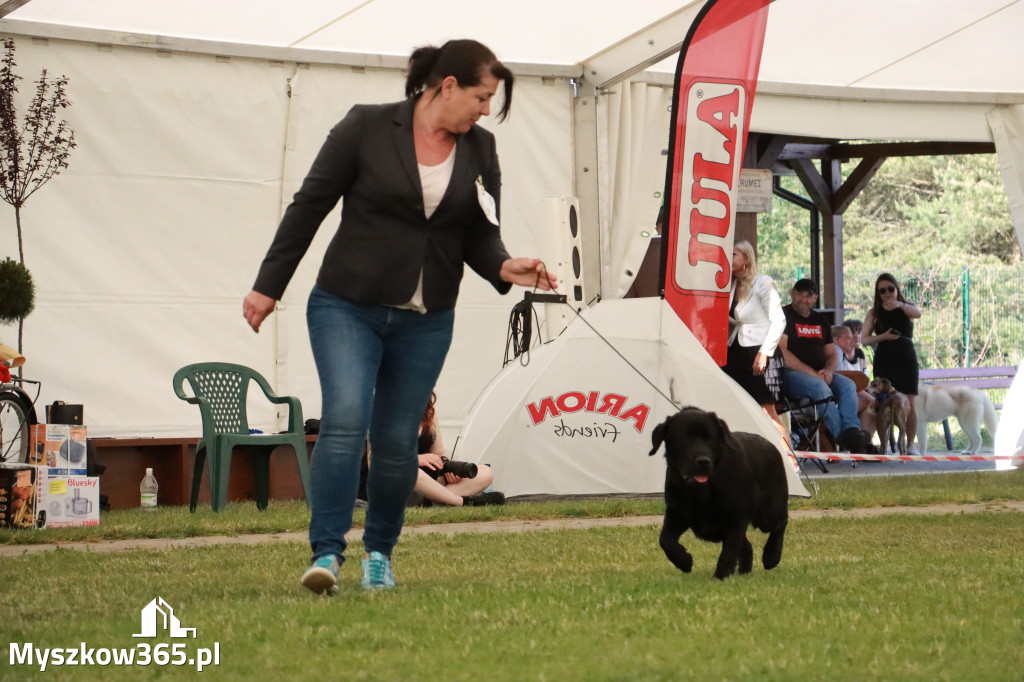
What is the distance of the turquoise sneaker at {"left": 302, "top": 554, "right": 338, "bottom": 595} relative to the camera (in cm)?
367

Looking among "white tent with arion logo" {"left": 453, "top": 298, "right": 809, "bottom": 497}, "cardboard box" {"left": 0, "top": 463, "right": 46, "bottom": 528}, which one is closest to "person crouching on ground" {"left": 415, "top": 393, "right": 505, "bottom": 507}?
"white tent with arion logo" {"left": 453, "top": 298, "right": 809, "bottom": 497}

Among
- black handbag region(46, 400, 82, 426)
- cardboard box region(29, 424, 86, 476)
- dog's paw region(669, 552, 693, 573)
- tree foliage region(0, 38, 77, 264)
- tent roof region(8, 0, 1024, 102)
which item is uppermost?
tent roof region(8, 0, 1024, 102)

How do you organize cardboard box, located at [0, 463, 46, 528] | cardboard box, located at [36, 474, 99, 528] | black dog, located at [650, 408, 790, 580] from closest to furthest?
black dog, located at [650, 408, 790, 580], cardboard box, located at [0, 463, 46, 528], cardboard box, located at [36, 474, 99, 528]

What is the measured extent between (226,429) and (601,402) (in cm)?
250

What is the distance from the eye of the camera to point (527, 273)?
3.84 metres

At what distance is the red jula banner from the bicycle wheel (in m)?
4.06

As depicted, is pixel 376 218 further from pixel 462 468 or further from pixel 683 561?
pixel 462 468

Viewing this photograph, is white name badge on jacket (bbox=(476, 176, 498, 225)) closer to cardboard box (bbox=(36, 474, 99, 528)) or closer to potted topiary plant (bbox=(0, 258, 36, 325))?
cardboard box (bbox=(36, 474, 99, 528))

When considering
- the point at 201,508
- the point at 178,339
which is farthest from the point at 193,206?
the point at 201,508

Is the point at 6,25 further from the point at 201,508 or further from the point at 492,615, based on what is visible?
the point at 492,615

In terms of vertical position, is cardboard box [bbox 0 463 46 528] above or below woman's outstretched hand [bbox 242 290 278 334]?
below

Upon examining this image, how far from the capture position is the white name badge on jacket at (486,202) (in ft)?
12.7

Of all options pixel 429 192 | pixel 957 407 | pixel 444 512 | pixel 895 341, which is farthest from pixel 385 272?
pixel 957 407

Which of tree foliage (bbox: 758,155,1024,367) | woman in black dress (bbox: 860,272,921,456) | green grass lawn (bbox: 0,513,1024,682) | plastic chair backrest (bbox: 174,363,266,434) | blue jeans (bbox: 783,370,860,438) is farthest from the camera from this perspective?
tree foliage (bbox: 758,155,1024,367)
